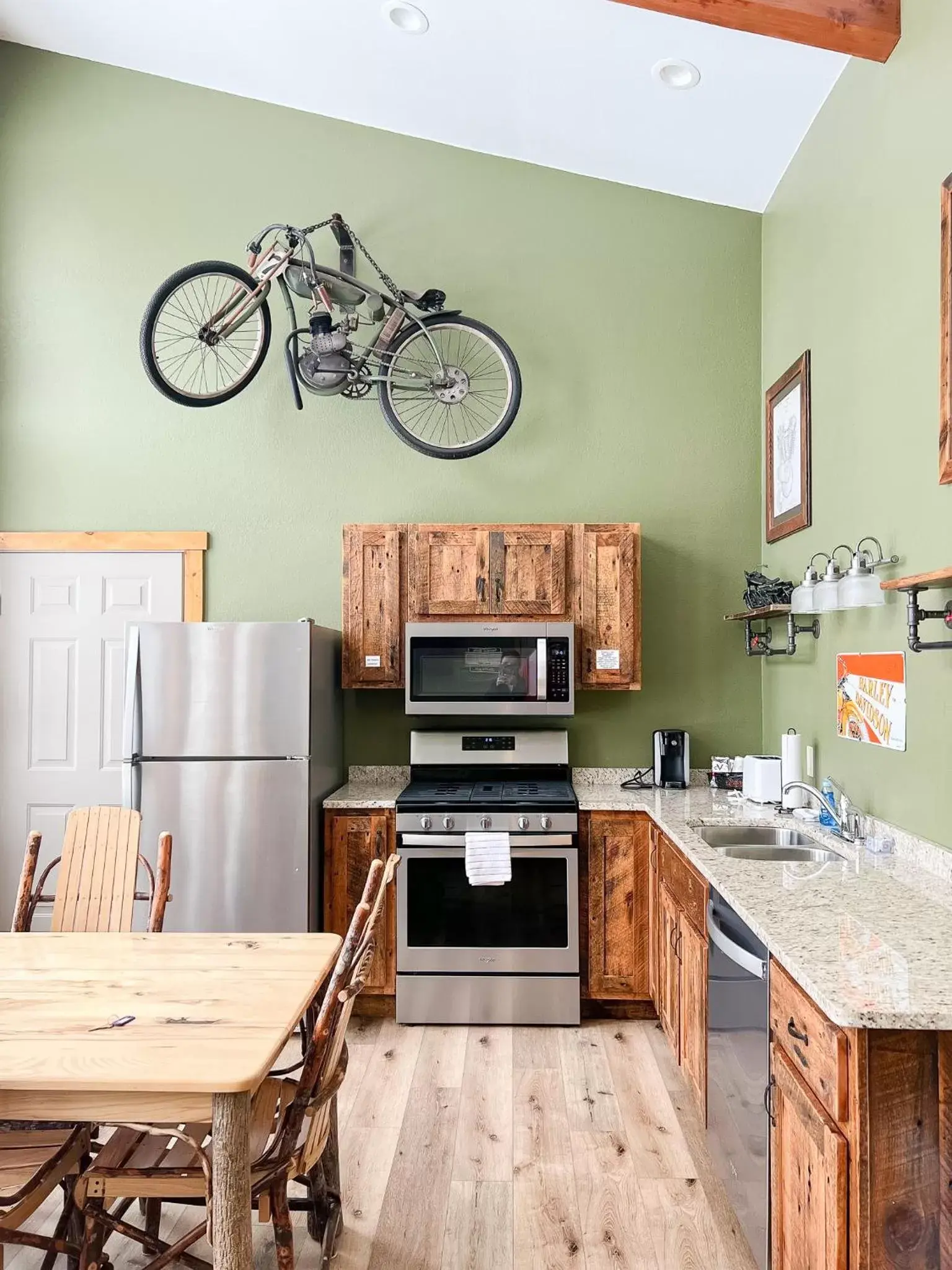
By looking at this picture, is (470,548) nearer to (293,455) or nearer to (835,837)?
(293,455)

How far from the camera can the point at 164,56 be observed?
3.97 metres

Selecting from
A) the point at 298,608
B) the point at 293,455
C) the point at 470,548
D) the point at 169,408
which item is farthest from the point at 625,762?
the point at 169,408

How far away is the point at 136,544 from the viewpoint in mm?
4086

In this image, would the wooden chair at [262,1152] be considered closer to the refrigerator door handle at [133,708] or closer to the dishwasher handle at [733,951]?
the dishwasher handle at [733,951]

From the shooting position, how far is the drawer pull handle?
1597 mm

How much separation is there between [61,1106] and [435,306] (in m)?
3.18

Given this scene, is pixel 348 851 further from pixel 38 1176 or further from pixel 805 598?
pixel 805 598

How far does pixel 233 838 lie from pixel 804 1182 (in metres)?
2.38

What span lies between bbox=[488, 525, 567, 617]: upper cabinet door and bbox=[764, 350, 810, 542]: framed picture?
3.10ft

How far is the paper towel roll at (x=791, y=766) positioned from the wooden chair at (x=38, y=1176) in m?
2.44

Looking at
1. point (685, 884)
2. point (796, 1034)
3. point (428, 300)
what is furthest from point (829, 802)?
point (428, 300)

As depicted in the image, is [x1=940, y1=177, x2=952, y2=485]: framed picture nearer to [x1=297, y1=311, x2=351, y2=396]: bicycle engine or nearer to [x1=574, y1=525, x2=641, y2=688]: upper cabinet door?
[x1=574, y1=525, x2=641, y2=688]: upper cabinet door

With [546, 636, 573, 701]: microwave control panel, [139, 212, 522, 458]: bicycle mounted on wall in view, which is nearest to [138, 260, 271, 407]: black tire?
[139, 212, 522, 458]: bicycle mounted on wall

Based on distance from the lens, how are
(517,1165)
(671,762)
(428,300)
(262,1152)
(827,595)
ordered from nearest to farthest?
(262,1152) → (517,1165) → (827,595) → (428,300) → (671,762)
